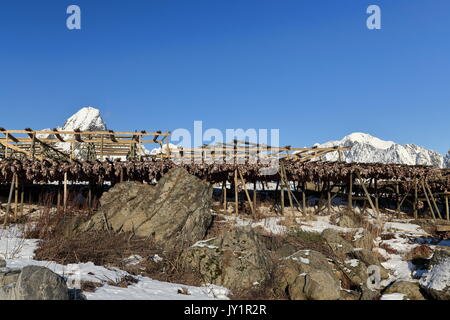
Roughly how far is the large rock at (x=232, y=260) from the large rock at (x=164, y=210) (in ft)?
7.01

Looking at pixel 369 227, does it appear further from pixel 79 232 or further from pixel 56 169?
pixel 56 169

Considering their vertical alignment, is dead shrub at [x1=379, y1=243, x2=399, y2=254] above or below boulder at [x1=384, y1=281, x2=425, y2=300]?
above

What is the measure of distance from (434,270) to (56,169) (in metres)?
16.1

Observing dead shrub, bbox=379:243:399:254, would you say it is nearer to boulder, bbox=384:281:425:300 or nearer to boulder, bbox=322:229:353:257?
boulder, bbox=322:229:353:257

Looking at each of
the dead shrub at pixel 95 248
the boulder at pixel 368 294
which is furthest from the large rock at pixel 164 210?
the boulder at pixel 368 294

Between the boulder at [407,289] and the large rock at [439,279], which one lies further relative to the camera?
the boulder at [407,289]

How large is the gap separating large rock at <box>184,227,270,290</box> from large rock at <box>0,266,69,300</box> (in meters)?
A: 4.37

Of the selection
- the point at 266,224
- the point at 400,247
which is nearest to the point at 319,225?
the point at 266,224

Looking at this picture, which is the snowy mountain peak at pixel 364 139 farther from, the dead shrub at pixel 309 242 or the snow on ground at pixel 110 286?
the snow on ground at pixel 110 286

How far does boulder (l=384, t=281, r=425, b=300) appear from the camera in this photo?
9.07 meters

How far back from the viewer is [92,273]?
7711mm

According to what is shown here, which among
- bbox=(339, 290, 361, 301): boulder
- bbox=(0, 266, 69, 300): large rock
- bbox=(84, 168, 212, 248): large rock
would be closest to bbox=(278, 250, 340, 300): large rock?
bbox=(339, 290, 361, 301): boulder

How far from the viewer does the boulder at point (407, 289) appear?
9.07 meters

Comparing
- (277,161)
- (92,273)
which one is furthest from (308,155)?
(92,273)
